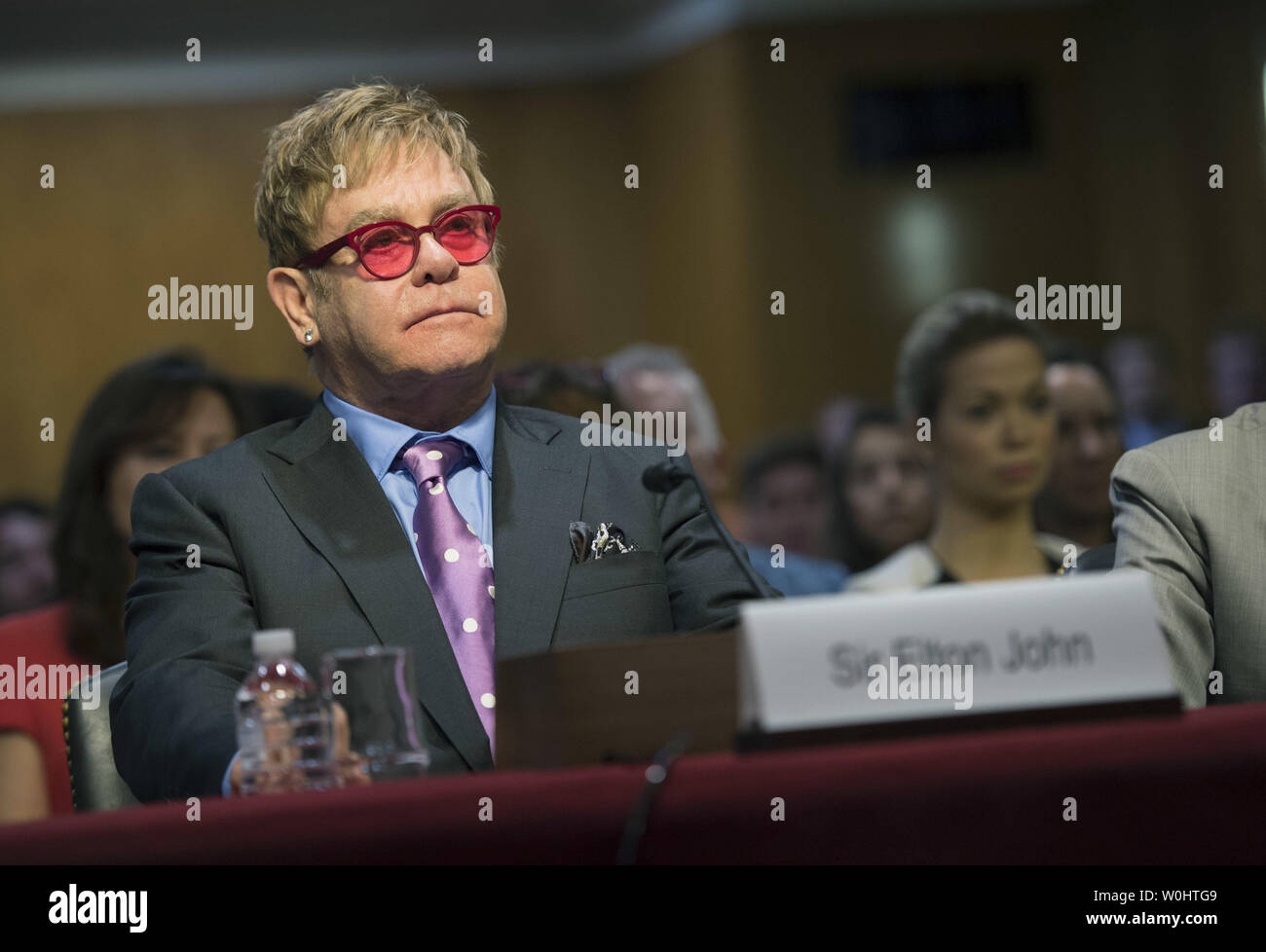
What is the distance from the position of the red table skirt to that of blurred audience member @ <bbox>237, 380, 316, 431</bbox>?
2.09 m

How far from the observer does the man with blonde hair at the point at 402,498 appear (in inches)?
73.8

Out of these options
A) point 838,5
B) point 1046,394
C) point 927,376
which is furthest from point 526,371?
point 838,5

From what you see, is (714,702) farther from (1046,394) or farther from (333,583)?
(1046,394)

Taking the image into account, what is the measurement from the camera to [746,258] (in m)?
7.37

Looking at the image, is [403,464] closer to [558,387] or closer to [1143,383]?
[558,387]

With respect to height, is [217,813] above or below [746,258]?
below

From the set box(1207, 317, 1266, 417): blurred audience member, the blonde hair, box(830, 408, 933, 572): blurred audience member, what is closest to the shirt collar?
the blonde hair

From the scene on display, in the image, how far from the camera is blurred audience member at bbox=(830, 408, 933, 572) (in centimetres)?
444

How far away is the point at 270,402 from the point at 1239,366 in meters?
3.83

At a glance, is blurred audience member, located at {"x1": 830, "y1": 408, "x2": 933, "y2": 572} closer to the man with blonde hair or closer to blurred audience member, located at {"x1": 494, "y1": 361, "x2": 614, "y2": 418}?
blurred audience member, located at {"x1": 494, "y1": 361, "x2": 614, "y2": 418}

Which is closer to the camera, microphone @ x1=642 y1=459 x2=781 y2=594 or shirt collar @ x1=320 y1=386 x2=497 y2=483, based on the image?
microphone @ x1=642 y1=459 x2=781 y2=594

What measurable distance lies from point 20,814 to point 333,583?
1128mm
